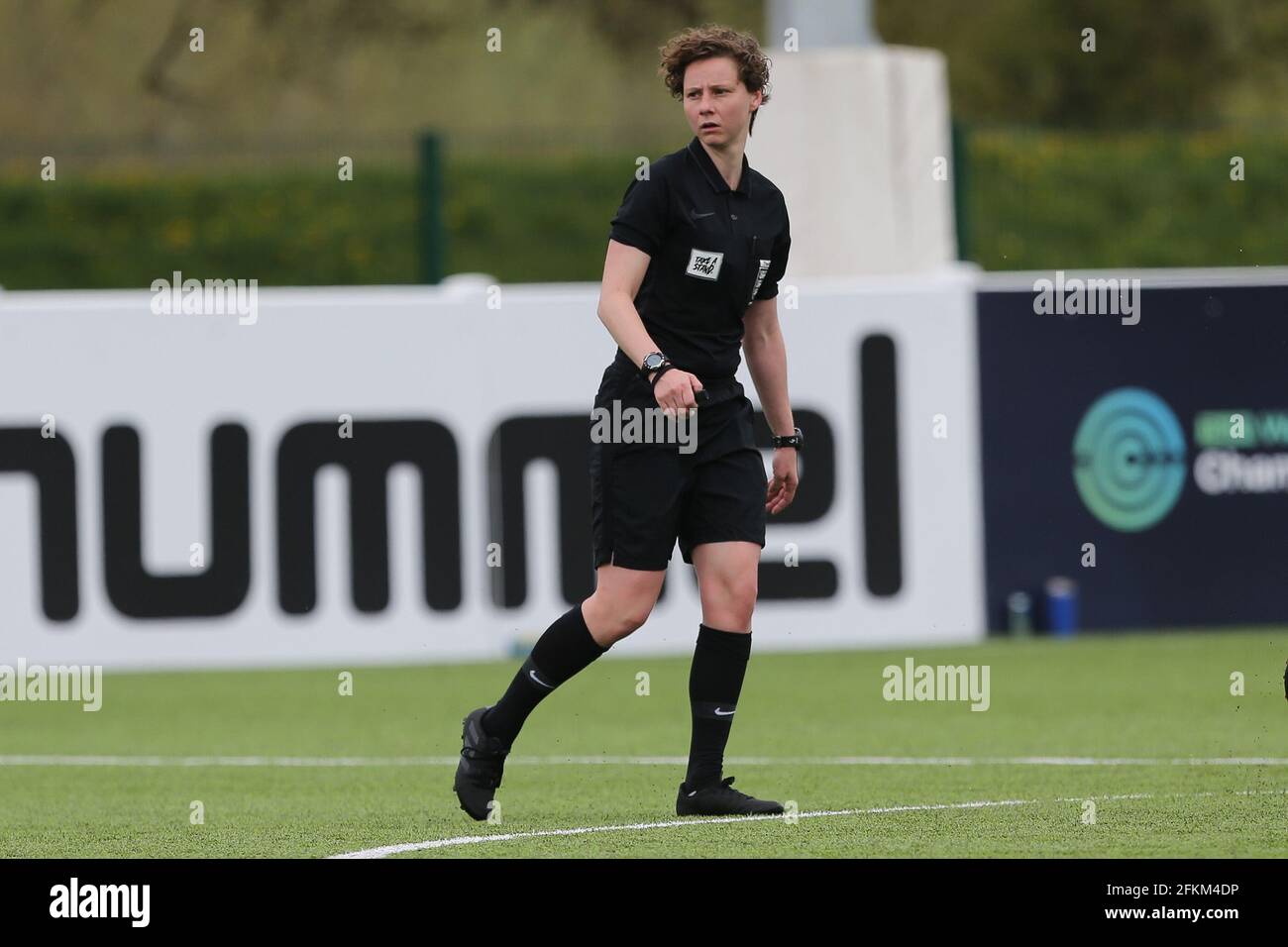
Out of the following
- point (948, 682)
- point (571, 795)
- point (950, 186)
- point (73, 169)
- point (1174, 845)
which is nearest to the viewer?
point (1174, 845)

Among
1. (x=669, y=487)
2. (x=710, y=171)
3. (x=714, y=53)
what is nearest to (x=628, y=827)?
(x=669, y=487)

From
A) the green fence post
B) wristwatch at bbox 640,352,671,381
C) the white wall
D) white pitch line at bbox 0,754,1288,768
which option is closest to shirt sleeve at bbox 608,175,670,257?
wristwatch at bbox 640,352,671,381

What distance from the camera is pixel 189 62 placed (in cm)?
2850

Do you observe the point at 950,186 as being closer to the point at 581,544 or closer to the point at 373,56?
the point at 581,544

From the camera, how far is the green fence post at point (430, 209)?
15.0 metres

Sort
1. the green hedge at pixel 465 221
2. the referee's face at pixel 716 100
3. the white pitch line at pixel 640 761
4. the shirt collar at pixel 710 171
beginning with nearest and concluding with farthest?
the referee's face at pixel 716 100, the shirt collar at pixel 710 171, the white pitch line at pixel 640 761, the green hedge at pixel 465 221

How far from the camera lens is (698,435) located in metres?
7.45

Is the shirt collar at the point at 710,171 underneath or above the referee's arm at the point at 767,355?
above

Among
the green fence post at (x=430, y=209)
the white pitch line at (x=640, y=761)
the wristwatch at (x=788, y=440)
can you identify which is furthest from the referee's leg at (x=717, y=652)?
the green fence post at (x=430, y=209)

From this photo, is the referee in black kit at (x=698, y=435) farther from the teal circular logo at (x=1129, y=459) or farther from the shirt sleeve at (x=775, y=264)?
the teal circular logo at (x=1129, y=459)

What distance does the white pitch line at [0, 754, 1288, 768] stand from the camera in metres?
9.03

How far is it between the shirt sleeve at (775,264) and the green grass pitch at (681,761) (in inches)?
59.6

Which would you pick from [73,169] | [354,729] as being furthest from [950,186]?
[73,169]
